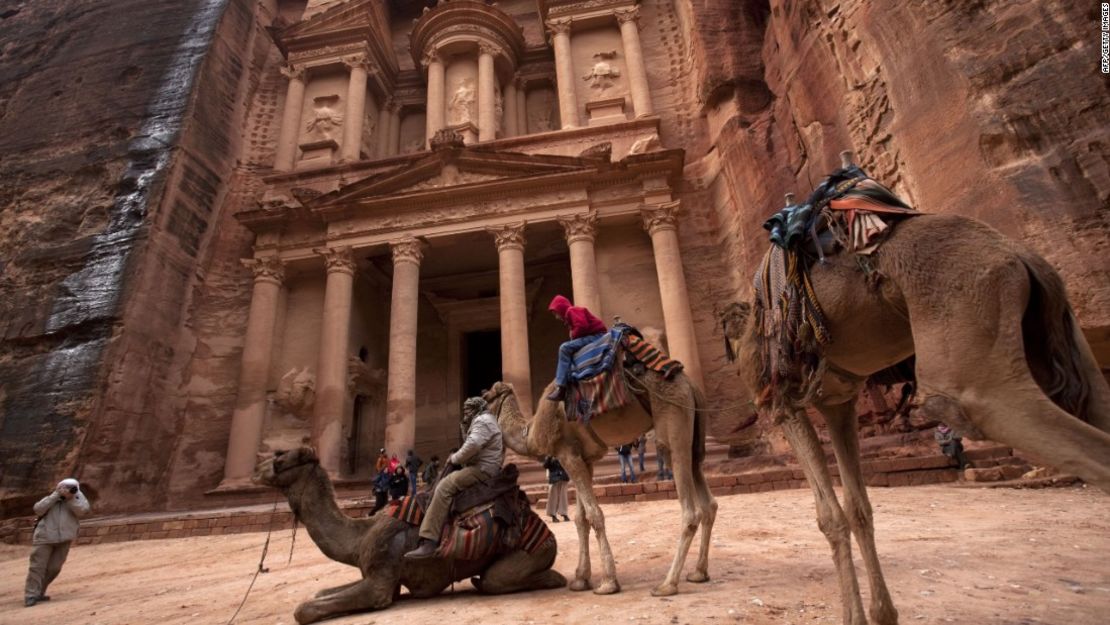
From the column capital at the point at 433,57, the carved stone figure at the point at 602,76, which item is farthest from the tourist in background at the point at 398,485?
the column capital at the point at 433,57

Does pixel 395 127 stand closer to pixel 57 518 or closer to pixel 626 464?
pixel 626 464

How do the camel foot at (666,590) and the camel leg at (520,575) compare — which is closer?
the camel foot at (666,590)

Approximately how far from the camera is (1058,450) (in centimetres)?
196

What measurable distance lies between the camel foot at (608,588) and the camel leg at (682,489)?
1.00 ft

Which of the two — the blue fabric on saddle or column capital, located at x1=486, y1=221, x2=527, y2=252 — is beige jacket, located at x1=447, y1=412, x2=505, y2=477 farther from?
column capital, located at x1=486, y1=221, x2=527, y2=252

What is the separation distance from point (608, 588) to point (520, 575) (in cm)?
76

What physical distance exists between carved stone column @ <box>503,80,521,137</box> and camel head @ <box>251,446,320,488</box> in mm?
19793

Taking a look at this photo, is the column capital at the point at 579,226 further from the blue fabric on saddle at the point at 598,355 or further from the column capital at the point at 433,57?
the blue fabric on saddle at the point at 598,355

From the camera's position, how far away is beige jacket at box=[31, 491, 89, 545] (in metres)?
6.49

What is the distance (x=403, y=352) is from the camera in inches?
606

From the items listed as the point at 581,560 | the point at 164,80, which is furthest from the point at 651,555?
the point at 164,80

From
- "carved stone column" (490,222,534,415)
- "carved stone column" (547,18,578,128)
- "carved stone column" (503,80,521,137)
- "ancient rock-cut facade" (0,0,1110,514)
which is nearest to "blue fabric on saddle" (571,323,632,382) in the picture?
"ancient rock-cut facade" (0,0,1110,514)

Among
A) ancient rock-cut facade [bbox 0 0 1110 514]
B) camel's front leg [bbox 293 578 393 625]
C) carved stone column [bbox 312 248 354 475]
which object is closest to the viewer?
camel's front leg [bbox 293 578 393 625]

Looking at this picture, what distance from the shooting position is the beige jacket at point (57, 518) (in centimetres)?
649
